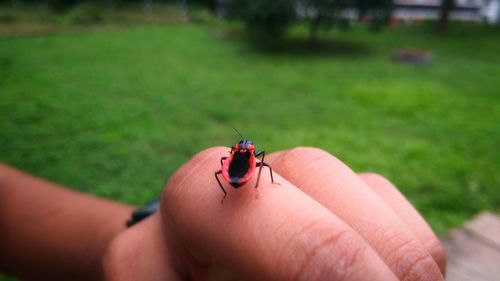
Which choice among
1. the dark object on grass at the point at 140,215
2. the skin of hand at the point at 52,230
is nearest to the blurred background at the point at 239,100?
the skin of hand at the point at 52,230

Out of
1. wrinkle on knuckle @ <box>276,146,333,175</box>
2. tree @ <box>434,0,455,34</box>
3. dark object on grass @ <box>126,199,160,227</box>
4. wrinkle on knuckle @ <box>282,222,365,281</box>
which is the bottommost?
tree @ <box>434,0,455,34</box>

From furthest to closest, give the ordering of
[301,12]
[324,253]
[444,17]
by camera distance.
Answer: [444,17] → [301,12] → [324,253]

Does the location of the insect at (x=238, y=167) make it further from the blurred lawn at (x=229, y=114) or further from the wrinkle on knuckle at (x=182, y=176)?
the blurred lawn at (x=229, y=114)

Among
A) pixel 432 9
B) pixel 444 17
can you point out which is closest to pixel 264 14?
pixel 444 17

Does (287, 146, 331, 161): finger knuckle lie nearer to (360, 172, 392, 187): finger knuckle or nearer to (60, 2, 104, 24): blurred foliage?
(360, 172, 392, 187): finger knuckle

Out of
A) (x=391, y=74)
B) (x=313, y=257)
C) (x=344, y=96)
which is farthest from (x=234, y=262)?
(x=391, y=74)

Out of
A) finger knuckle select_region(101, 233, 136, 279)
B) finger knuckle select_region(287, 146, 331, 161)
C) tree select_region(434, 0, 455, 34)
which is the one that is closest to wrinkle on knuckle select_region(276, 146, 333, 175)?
finger knuckle select_region(287, 146, 331, 161)

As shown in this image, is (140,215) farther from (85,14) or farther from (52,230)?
(85,14)
